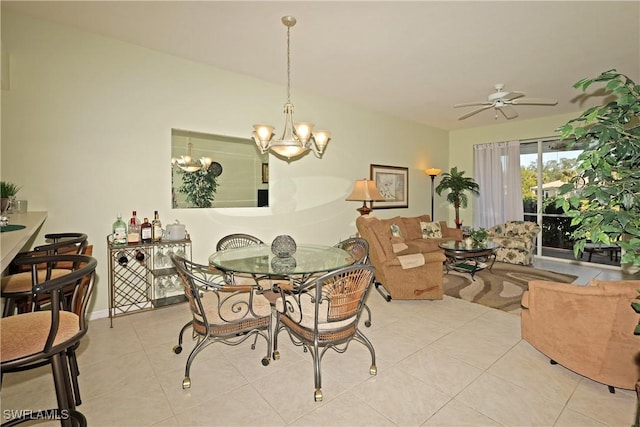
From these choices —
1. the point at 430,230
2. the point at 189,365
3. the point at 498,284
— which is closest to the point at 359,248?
the point at 189,365

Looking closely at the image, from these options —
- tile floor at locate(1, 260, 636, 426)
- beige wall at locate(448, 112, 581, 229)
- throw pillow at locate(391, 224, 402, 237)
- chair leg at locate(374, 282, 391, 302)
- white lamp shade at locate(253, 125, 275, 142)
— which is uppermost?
beige wall at locate(448, 112, 581, 229)

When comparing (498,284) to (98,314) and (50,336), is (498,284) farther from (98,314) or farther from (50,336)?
(98,314)

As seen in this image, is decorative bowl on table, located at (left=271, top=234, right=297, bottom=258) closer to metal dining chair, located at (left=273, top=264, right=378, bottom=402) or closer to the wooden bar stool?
metal dining chair, located at (left=273, top=264, right=378, bottom=402)

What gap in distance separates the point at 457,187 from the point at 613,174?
5777 millimetres

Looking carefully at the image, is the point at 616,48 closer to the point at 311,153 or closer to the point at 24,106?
the point at 311,153

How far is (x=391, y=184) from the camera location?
20.6 ft

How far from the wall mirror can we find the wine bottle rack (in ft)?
1.91

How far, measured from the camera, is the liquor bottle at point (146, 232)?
3.26 m

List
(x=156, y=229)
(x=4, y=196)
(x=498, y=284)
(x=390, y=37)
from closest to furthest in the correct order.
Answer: (x=4, y=196)
(x=390, y=37)
(x=156, y=229)
(x=498, y=284)

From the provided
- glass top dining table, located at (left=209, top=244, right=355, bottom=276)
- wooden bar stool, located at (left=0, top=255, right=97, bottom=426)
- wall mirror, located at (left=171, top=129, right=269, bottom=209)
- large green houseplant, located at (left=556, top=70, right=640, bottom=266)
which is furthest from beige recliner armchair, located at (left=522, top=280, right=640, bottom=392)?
wall mirror, located at (left=171, top=129, right=269, bottom=209)

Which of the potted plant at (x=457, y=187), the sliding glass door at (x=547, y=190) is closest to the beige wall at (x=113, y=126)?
the potted plant at (x=457, y=187)

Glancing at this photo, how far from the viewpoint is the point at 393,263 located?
3742mm

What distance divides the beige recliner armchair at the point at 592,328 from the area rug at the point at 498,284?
49.5 inches

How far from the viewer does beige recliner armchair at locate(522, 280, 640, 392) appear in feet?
6.49
